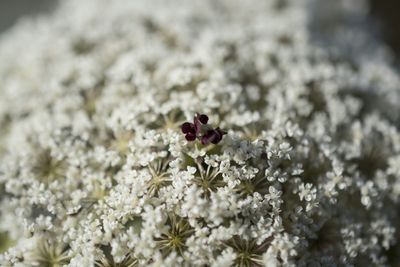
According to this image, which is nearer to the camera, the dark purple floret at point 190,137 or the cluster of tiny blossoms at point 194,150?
the cluster of tiny blossoms at point 194,150

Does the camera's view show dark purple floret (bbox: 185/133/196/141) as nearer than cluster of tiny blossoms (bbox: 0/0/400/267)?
No

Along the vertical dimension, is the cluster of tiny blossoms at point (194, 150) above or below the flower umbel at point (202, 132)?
below

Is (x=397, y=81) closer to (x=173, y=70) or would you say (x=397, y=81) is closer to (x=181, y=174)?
(x=173, y=70)

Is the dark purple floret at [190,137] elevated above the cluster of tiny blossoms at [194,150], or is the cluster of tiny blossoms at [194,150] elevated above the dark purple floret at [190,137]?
the dark purple floret at [190,137]

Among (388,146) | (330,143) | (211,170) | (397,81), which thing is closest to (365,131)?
(388,146)

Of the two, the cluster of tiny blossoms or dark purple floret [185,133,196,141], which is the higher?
dark purple floret [185,133,196,141]
